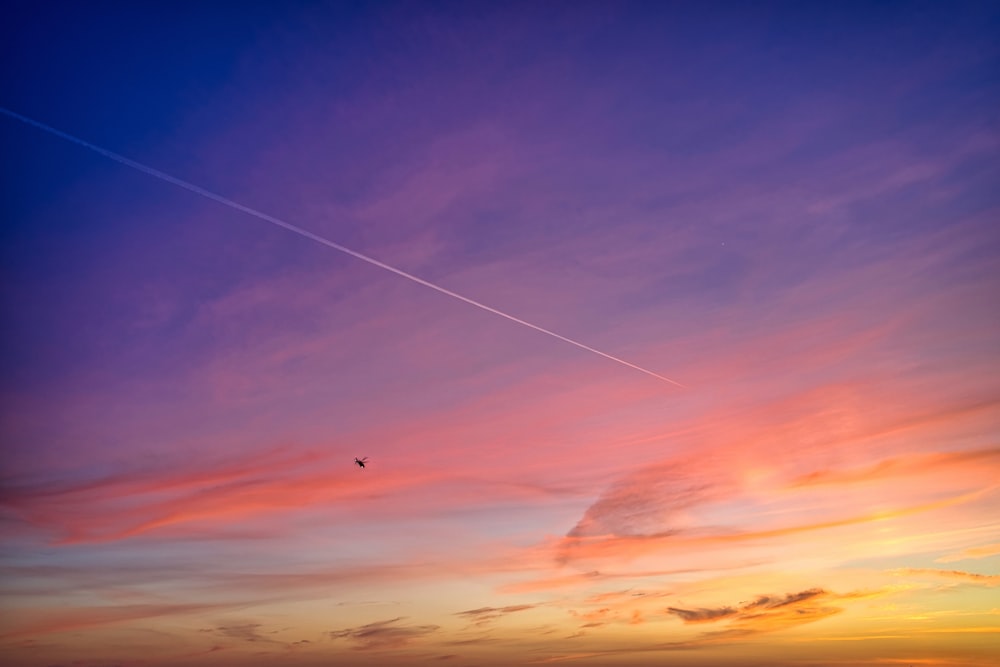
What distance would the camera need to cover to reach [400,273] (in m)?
87.3

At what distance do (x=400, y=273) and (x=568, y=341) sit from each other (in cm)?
2901

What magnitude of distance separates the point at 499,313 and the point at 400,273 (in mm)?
16836

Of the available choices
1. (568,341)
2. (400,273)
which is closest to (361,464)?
(400,273)

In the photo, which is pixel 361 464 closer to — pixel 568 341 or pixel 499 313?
pixel 499 313

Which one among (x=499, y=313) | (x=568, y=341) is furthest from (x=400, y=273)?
(x=568, y=341)

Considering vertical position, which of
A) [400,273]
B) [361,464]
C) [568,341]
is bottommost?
[361,464]

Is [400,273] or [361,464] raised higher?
[400,273]

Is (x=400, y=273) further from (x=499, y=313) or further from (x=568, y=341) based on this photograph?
(x=568, y=341)

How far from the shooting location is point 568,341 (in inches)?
3814

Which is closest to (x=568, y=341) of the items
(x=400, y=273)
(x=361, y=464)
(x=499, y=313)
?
(x=499, y=313)

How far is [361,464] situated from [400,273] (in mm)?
30024

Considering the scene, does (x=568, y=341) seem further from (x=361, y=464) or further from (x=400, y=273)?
(x=361, y=464)

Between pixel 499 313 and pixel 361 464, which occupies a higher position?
pixel 499 313

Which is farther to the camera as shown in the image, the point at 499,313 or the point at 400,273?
the point at 499,313
